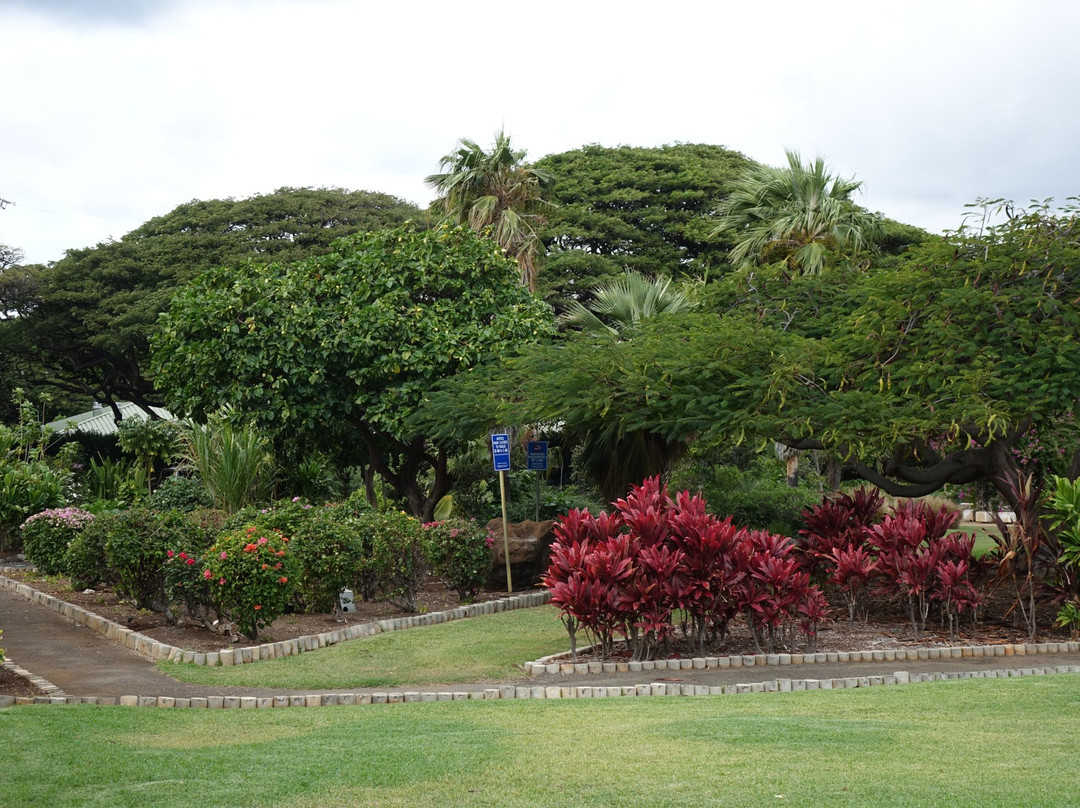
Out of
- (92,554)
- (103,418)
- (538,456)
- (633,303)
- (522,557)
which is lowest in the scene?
(522,557)

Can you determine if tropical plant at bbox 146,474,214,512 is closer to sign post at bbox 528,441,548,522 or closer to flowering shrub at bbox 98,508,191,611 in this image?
sign post at bbox 528,441,548,522

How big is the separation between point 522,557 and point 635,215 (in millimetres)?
24848

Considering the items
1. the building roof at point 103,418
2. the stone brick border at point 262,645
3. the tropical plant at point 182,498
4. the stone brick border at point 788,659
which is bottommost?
the stone brick border at point 788,659

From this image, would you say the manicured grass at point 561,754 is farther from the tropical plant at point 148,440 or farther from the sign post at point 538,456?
the tropical plant at point 148,440

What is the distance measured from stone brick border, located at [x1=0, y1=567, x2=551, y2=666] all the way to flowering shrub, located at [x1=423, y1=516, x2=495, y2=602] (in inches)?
17.2

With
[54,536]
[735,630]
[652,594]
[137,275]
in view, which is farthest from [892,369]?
[137,275]

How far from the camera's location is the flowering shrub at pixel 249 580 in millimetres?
11227

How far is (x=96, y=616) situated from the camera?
12867 mm

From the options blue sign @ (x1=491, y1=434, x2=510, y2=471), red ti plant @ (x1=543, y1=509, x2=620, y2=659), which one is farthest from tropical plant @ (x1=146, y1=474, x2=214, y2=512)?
red ti plant @ (x1=543, y1=509, x2=620, y2=659)

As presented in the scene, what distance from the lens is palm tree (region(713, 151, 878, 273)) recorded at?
72.6 feet

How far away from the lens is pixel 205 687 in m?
9.44

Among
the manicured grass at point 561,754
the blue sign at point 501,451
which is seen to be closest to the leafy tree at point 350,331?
the blue sign at point 501,451

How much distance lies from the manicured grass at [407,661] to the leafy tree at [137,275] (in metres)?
25.9

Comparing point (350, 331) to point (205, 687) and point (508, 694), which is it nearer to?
point (205, 687)
